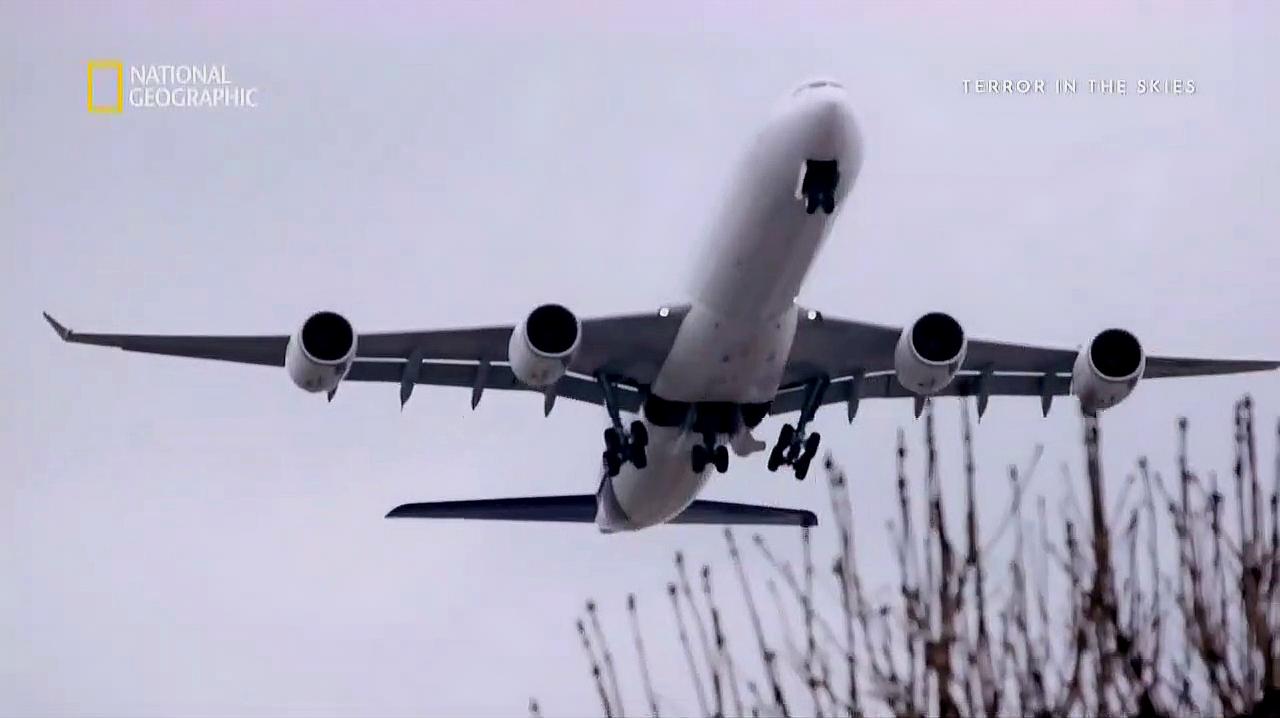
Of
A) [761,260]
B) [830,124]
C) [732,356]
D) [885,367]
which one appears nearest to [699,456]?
[732,356]

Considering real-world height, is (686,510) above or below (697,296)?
below

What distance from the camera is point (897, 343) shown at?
29.3 metres

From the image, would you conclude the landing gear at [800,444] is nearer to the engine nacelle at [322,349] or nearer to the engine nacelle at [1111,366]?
the engine nacelle at [1111,366]

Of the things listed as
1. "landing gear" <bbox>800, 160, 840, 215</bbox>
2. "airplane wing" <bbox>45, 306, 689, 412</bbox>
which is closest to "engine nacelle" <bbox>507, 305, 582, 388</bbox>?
"airplane wing" <bbox>45, 306, 689, 412</bbox>

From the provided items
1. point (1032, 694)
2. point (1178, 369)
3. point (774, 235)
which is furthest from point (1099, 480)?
point (1178, 369)

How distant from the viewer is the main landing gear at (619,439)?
2986cm

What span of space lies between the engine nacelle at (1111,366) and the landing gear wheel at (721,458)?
5.76m

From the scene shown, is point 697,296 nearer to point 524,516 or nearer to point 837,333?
point 837,333

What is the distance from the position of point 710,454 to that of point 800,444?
1.67 metres

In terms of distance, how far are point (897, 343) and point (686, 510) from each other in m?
7.48

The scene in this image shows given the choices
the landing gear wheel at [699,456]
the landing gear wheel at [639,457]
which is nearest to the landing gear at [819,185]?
the landing gear wheel at [699,456]

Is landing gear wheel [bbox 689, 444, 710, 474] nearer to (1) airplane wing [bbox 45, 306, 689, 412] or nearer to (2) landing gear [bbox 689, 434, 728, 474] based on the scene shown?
(2) landing gear [bbox 689, 434, 728, 474]

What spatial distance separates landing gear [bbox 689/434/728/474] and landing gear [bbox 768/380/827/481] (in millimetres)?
1085

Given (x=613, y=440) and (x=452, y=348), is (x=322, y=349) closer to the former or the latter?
(x=452, y=348)
